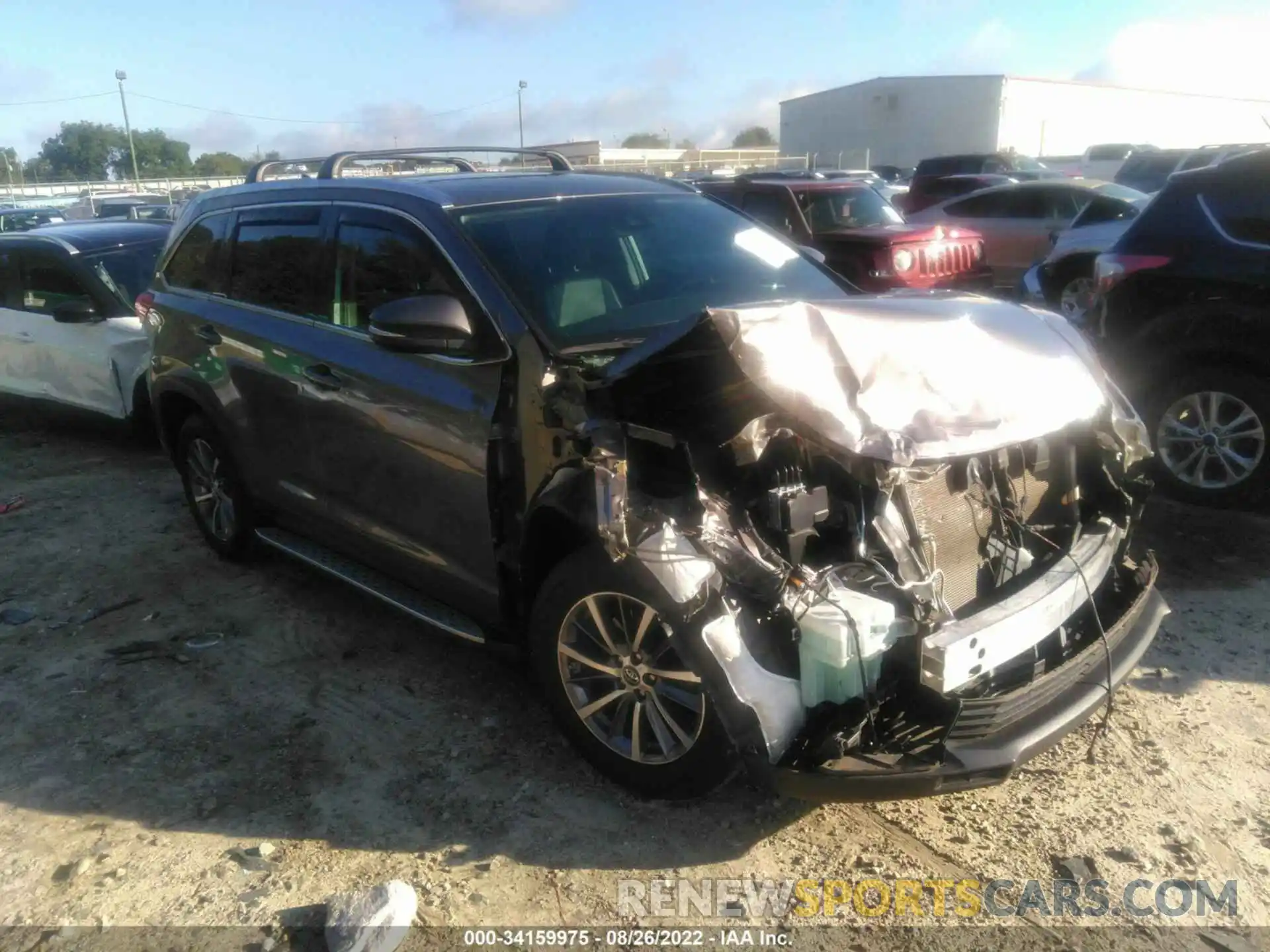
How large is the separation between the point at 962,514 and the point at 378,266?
241 centimetres

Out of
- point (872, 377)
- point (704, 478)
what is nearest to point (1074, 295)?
point (872, 377)

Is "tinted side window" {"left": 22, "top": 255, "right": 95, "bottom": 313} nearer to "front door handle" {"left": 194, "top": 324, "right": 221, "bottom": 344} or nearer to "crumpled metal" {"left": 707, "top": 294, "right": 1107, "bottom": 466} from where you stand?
"front door handle" {"left": 194, "top": 324, "right": 221, "bottom": 344}

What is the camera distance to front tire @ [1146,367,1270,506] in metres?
5.14

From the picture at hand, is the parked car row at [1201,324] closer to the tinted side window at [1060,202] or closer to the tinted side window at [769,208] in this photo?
the tinted side window at [769,208]

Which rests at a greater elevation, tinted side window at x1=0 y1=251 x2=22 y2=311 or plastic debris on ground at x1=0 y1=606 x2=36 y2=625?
tinted side window at x1=0 y1=251 x2=22 y2=311

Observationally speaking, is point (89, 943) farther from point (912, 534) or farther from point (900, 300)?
point (900, 300)

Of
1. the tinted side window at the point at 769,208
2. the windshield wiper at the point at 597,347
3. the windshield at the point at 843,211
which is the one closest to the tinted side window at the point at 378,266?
the windshield wiper at the point at 597,347

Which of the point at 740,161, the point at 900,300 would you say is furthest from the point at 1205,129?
the point at 900,300

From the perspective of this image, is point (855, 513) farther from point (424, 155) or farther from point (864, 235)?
point (864, 235)

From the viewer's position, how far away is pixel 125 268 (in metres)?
7.73

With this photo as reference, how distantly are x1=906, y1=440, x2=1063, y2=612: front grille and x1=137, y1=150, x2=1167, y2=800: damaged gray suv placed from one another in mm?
11

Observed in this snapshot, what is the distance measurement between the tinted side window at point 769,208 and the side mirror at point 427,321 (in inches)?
281

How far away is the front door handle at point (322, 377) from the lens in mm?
4023

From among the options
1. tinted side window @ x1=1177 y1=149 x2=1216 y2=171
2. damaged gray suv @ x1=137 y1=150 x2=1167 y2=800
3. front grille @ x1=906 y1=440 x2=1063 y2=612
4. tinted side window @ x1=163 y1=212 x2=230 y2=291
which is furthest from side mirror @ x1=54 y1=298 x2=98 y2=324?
tinted side window @ x1=1177 y1=149 x2=1216 y2=171
